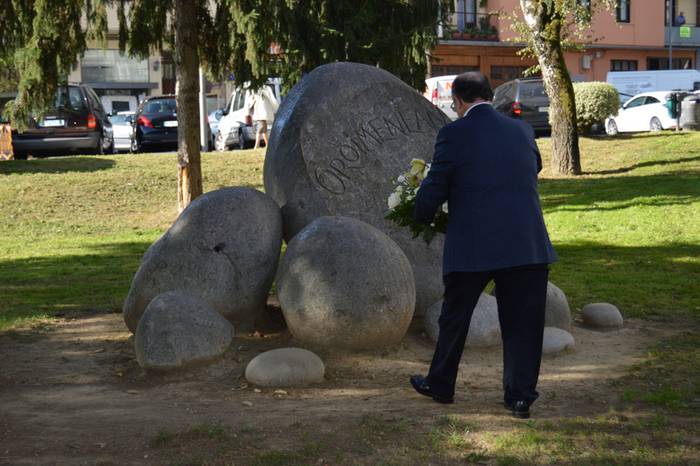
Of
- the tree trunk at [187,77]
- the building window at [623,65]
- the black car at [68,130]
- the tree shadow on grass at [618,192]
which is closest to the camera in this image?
the tree trunk at [187,77]

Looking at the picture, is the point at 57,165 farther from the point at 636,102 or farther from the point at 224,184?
the point at 636,102

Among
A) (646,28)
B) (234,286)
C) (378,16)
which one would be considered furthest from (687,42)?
(234,286)

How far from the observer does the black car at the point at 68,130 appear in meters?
22.3

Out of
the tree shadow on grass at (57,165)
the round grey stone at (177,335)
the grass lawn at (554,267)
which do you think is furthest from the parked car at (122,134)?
the round grey stone at (177,335)

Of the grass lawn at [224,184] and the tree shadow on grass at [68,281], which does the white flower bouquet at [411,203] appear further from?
the tree shadow on grass at [68,281]

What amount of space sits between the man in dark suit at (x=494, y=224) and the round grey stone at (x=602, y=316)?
2738 mm

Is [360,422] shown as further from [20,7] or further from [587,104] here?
[587,104]

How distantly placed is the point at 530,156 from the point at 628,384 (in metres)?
1.75

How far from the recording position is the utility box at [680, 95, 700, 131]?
2784 centimetres

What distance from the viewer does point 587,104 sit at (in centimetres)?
2484

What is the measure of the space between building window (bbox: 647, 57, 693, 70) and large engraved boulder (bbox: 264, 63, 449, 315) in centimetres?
4803

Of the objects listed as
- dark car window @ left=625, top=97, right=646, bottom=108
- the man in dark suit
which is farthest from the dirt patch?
dark car window @ left=625, top=97, right=646, bottom=108

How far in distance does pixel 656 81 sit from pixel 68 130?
78.1 feet

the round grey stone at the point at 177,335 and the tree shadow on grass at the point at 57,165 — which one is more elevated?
the tree shadow on grass at the point at 57,165
